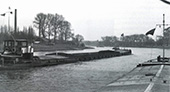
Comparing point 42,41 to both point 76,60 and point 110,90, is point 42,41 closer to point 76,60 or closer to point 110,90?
point 76,60

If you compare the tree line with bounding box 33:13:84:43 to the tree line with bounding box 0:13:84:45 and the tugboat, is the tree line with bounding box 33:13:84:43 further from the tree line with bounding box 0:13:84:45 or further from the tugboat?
the tugboat

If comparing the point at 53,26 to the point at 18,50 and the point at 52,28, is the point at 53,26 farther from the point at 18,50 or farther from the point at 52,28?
the point at 18,50

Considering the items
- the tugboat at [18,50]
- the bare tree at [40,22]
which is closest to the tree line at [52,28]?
the bare tree at [40,22]

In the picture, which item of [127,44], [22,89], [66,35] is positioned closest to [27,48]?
[22,89]

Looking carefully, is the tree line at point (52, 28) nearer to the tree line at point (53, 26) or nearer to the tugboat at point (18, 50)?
the tree line at point (53, 26)

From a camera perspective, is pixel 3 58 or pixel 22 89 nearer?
pixel 22 89

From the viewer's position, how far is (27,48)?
42.6 m

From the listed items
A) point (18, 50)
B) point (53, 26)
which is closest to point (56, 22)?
point (53, 26)

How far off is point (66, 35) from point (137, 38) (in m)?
61.3

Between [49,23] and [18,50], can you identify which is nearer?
[18,50]

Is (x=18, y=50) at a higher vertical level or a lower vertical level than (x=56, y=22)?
lower

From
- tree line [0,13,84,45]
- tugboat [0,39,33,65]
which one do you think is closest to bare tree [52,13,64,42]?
tree line [0,13,84,45]

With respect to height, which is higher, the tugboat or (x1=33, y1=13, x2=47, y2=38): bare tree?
(x1=33, y1=13, x2=47, y2=38): bare tree

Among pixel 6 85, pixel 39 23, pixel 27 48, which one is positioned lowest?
pixel 6 85
